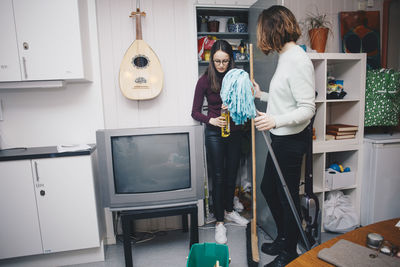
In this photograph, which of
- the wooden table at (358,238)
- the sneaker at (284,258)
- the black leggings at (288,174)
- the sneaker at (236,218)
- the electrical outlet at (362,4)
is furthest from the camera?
the electrical outlet at (362,4)

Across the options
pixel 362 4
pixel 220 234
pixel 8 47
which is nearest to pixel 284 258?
pixel 220 234

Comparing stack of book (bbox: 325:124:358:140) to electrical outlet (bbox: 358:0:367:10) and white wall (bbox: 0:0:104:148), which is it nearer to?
electrical outlet (bbox: 358:0:367:10)

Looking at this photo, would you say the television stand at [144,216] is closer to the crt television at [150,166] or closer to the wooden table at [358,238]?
Answer: the crt television at [150,166]

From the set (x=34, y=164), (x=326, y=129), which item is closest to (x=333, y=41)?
(x=326, y=129)

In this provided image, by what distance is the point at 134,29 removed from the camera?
2104mm

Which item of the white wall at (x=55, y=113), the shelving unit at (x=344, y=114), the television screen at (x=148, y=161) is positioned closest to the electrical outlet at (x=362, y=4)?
the shelving unit at (x=344, y=114)

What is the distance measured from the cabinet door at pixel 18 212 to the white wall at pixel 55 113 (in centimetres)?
38

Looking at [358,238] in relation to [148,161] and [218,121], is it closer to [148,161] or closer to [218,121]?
[218,121]

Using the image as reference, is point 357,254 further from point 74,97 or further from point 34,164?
point 74,97

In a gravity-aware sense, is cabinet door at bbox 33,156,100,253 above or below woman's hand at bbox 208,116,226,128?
below

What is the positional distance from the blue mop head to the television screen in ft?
1.76

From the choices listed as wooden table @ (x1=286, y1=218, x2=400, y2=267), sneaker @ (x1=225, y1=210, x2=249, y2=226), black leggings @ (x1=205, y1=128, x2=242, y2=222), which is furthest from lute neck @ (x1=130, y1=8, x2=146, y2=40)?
wooden table @ (x1=286, y1=218, x2=400, y2=267)

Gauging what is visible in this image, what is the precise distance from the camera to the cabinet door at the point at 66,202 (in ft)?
5.57

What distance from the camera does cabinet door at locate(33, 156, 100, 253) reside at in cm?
170
